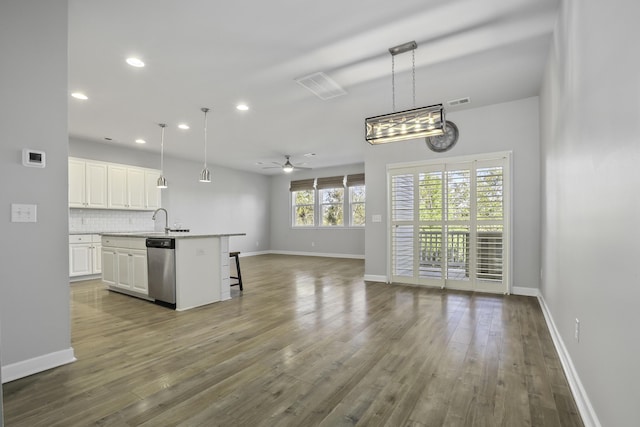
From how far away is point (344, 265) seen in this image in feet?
25.6

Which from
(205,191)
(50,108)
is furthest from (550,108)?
(205,191)

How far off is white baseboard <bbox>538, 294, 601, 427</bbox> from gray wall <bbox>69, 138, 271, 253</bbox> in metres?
7.70

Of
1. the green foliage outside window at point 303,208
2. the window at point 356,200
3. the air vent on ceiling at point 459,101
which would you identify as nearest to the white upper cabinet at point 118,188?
the green foliage outside window at point 303,208

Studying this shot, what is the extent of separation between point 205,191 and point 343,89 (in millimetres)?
6127

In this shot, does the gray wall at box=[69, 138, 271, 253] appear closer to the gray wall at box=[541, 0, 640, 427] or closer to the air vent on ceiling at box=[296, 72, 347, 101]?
the air vent on ceiling at box=[296, 72, 347, 101]

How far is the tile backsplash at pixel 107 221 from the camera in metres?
6.17

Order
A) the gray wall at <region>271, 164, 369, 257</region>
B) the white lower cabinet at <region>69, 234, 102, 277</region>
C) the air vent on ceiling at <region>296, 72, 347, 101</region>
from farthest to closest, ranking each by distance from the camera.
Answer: the gray wall at <region>271, 164, 369, 257</region>
the white lower cabinet at <region>69, 234, 102, 277</region>
the air vent on ceiling at <region>296, 72, 347, 101</region>

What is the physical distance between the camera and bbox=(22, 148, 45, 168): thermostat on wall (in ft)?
7.26

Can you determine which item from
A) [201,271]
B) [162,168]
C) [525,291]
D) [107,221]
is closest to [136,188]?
[107,221]

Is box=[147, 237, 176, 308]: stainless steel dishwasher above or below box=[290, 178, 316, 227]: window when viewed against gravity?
below

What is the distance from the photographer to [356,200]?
939cm

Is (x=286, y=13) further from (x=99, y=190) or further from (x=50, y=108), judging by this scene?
(x=99, y=190)

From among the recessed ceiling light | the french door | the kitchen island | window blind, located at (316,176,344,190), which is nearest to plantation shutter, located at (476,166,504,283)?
the french door

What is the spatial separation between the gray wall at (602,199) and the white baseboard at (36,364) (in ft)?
11.0
